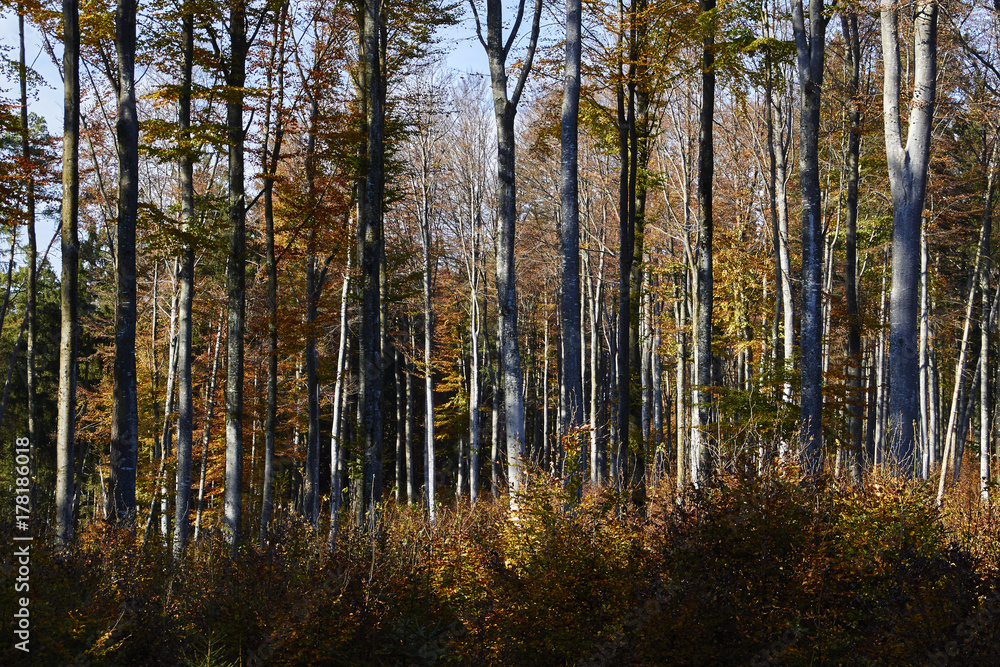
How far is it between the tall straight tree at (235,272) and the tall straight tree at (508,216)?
461cm

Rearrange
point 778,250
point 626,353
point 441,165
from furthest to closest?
point 441,165, point 778,250, point 626,353

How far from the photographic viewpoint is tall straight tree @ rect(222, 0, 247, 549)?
11.6 metres

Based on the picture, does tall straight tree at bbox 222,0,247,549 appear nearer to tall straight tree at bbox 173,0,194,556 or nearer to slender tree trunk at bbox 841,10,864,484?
tall straight tree at bbox 173,0,194,556

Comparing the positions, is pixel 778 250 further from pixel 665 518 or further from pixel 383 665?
pixel 383 665

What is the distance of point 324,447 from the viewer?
3003 centimetres

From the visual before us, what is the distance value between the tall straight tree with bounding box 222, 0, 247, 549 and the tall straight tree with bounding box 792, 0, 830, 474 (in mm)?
9260

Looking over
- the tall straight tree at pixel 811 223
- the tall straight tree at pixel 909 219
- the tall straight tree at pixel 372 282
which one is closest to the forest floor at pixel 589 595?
the tall straight tree at pixel 909 219

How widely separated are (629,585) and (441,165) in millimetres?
16833

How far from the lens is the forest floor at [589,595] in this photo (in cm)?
461

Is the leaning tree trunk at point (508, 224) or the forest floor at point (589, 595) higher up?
the leaning tree trunk at point (508, 224)

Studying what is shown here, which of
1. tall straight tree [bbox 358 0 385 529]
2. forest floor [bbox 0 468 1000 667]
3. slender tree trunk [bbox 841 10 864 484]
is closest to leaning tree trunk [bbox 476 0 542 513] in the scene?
forest floor [bbox 0 468 1000 667]

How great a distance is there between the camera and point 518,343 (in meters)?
10.0

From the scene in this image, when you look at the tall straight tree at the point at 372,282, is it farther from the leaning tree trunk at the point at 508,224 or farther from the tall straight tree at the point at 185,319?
the tall straight tree at the point at 185,319

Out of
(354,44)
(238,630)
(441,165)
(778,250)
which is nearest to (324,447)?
(441,165)
